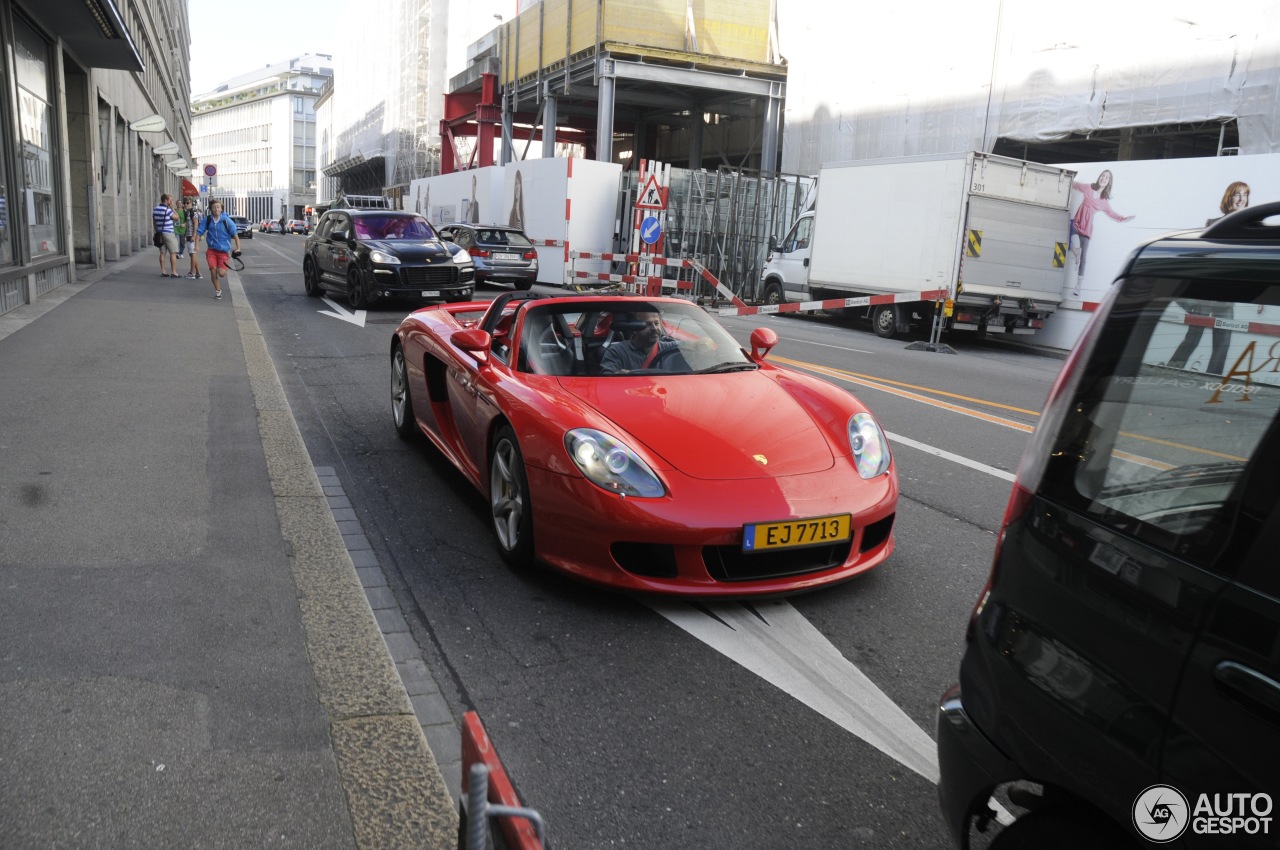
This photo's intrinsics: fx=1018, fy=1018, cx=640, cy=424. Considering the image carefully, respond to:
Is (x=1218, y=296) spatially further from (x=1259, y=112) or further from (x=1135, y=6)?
(x=1135, y=6)

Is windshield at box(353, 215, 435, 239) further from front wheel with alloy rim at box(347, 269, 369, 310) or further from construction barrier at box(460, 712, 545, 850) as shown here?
construction barrier at box(460, 712, 545, 850)

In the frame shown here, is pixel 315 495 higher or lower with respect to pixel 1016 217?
lower

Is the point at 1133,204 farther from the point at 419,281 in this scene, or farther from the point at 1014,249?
the point at 419,281

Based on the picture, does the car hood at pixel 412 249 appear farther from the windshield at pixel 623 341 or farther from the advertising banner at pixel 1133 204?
the windshield at pixel 623 341

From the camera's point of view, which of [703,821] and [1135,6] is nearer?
[703,821]

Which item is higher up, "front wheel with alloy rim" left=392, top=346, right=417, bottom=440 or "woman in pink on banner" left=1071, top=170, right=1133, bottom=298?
"woman in pink on banner" left=1071, top=170, right=1133, bottom=298

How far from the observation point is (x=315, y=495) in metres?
5.25

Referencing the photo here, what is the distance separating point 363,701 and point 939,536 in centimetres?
304

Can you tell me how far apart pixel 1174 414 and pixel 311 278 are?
57.1 ft

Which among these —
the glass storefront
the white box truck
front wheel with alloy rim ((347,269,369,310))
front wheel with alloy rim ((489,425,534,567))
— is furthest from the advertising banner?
the glass storefront

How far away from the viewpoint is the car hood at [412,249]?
52.5 feet

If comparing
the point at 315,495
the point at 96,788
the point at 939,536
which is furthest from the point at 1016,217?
the point at 96,788

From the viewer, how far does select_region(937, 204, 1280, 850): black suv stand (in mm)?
1493

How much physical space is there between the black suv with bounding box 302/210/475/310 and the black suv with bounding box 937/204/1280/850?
14637 mm
